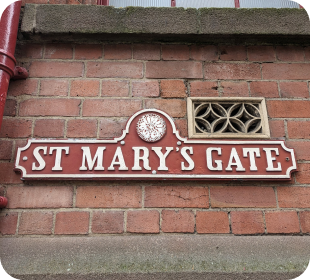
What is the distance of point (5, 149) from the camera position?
160cm

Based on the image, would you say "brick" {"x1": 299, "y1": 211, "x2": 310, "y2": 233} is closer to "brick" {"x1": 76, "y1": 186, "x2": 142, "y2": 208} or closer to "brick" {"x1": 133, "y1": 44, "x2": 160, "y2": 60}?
"brick" {"x1": 76, "y1": 186, "x2": 142, "y2": 208}

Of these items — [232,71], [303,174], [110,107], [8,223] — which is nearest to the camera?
[8,223]

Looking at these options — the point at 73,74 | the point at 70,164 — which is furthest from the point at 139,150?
the point at 73,74

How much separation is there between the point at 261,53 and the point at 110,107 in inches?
39.8

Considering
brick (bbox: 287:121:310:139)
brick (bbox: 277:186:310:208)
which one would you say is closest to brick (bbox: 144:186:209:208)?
brick (bbox: 277:186:310:208)

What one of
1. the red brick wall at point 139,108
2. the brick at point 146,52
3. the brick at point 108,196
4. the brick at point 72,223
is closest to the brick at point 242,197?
the red brick wall at point 139,108

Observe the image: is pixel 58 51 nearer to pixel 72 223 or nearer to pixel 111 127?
pixel 111 127

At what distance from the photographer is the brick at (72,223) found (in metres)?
1.48

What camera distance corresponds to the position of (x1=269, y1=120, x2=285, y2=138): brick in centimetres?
168

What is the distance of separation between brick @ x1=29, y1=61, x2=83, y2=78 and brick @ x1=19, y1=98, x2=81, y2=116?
6.6 inches

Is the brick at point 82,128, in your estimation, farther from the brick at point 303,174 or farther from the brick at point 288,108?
the brick at point 303,174

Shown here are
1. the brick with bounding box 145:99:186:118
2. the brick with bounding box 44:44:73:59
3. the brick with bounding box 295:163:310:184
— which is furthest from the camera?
the brick with bounding box 44:44:73:59

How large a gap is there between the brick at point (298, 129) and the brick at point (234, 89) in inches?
12.2

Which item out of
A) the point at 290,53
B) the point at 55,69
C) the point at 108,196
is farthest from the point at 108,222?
the point at 290,53
